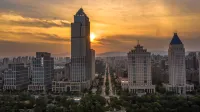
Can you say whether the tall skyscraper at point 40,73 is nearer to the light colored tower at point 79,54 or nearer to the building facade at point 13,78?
the building facade at point 13,78

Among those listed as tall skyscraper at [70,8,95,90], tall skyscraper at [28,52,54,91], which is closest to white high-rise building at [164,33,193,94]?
tall skyscraper at [70,8,95,90]

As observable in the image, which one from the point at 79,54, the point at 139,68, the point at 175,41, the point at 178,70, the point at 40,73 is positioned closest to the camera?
the point at 178,70

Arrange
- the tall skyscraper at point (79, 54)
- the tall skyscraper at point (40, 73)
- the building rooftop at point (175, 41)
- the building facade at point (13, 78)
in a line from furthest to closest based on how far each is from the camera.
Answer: the tall skyscraper at point (79, 54) → the tall skyscraper at point (40, 73) → the building facade at point (13, 78) → the building rooftop at point (175, 41)

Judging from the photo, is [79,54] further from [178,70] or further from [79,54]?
[178,70]

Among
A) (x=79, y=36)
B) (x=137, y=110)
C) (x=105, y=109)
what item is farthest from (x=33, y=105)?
(x=79, y=36)

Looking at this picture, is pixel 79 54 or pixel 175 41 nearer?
pixel 175 41

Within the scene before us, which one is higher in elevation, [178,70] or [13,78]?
[178,70]

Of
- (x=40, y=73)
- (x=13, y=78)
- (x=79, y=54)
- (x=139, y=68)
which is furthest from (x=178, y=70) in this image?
(x=13, y=78)

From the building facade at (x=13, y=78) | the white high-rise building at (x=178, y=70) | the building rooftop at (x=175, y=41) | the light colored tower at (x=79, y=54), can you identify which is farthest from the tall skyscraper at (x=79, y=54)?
the building rooftop at (x=175, y=41)
